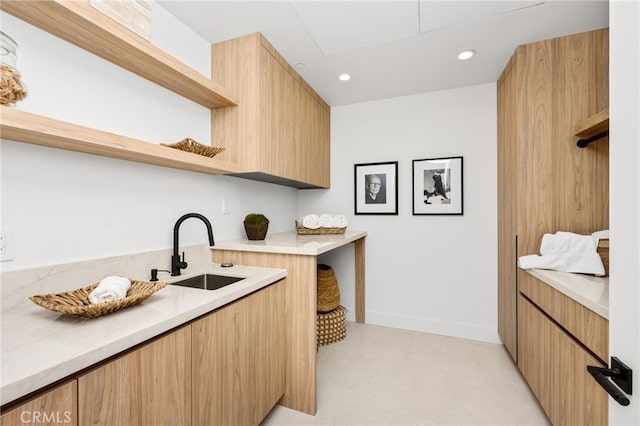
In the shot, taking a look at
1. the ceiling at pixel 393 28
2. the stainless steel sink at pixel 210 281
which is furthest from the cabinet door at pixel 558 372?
the ceiling at pixel 393 28

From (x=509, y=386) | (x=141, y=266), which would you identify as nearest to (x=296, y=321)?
(x=141, y=266)

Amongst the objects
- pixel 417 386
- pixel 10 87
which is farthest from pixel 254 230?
pixel 417 386

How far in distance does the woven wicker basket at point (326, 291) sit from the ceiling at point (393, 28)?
70.9 inches

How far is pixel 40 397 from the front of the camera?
2.02ft

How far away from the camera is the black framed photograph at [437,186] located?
2564mm

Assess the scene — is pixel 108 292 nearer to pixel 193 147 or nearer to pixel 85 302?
pixel 85 302

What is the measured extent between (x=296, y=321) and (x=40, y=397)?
45.0 inches

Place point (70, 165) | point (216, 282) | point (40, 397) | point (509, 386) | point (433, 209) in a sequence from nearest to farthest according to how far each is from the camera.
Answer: point (40, 397)
point (70, 165)
point (216, 282)
point (509, 386)
point (433, 209)

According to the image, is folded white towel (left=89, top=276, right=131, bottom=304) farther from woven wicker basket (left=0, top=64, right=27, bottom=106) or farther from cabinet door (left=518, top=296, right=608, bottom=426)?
cabinet door (left=518, top=296, right=608, bottom=426)

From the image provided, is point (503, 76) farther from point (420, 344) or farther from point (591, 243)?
point (420, 344)

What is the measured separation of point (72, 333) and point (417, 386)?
1924 mm

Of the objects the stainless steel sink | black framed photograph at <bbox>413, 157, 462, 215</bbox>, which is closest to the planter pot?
the stainless steel sink

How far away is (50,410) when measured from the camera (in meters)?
0.63

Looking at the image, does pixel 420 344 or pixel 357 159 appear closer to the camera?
pixel 420 344
